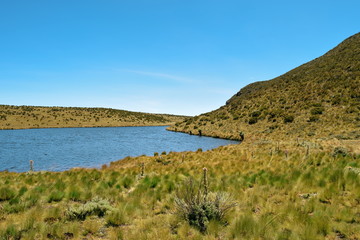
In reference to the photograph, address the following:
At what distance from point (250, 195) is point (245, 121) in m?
44.6

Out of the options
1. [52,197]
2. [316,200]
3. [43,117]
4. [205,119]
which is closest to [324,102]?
[205,119]

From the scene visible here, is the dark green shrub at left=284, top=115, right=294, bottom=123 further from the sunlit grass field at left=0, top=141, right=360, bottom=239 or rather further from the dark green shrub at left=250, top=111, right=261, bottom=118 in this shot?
the sunlit grass field at left=0, top=141, right=360, bottom=239

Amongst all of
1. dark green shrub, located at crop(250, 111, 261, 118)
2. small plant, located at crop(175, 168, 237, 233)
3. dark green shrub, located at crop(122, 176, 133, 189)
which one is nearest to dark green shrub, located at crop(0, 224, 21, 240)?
small plant, located at crop(175, 168, 237, 233)

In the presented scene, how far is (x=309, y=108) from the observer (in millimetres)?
42125

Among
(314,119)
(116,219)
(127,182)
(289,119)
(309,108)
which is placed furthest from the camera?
(309,108)

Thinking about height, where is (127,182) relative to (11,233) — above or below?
below

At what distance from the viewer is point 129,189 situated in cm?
955

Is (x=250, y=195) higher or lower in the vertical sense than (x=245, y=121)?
lower

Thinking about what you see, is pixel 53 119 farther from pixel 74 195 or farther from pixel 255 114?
pixel 74 195

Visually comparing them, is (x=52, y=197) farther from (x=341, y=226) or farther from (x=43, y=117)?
(x=43, y=117)

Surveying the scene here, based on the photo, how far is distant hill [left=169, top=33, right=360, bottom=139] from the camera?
33500 millimetres

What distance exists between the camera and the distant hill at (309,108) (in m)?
33.5

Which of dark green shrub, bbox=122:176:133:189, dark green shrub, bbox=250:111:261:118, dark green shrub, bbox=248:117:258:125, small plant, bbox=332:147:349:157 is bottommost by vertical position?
dark green shrub, bbox=122:176:133:189

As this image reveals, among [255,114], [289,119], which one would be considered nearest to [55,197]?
[289,119]
